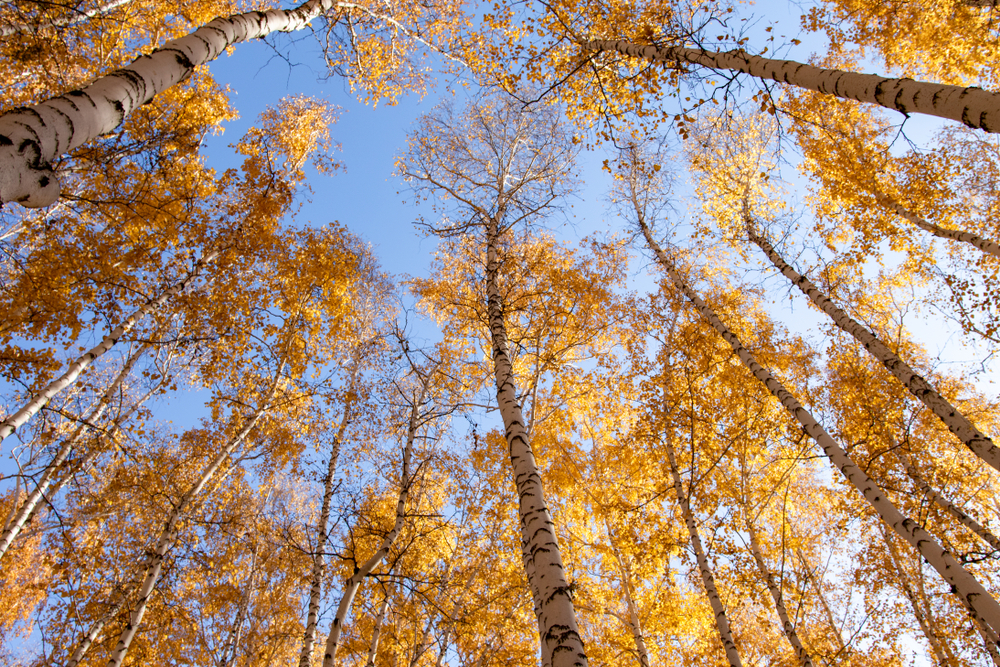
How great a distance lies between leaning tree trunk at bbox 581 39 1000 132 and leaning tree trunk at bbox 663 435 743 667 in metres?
5.02

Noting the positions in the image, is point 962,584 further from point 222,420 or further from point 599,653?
point 222,420

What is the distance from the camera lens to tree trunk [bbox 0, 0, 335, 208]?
6.28 feet

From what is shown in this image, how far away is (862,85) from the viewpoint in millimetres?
3254

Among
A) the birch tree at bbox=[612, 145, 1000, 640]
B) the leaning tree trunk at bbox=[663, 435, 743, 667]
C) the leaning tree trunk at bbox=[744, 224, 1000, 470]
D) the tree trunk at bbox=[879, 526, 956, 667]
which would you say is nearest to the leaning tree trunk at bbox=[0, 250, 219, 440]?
the leaning tree trunk at bbox=[663, 435, 743, 667]

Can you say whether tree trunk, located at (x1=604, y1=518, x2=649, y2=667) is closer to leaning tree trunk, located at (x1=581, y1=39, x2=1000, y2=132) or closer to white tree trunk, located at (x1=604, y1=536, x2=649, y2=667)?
white tree trunk, located at (x1=604, y1=536, x2=649, y2=667)

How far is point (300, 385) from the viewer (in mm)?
8188

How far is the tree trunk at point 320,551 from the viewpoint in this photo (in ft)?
18.6

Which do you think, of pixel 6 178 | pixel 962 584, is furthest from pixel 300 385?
pixel 962 584

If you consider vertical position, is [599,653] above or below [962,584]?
above

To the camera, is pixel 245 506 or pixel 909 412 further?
pixel 245 506

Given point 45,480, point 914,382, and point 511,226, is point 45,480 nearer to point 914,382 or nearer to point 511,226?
point 511,226

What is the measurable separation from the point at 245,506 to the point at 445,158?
30.5ft

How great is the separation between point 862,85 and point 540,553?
169 inches

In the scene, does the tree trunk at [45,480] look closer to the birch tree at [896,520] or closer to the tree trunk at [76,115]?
the tree trunk at [76,115]
